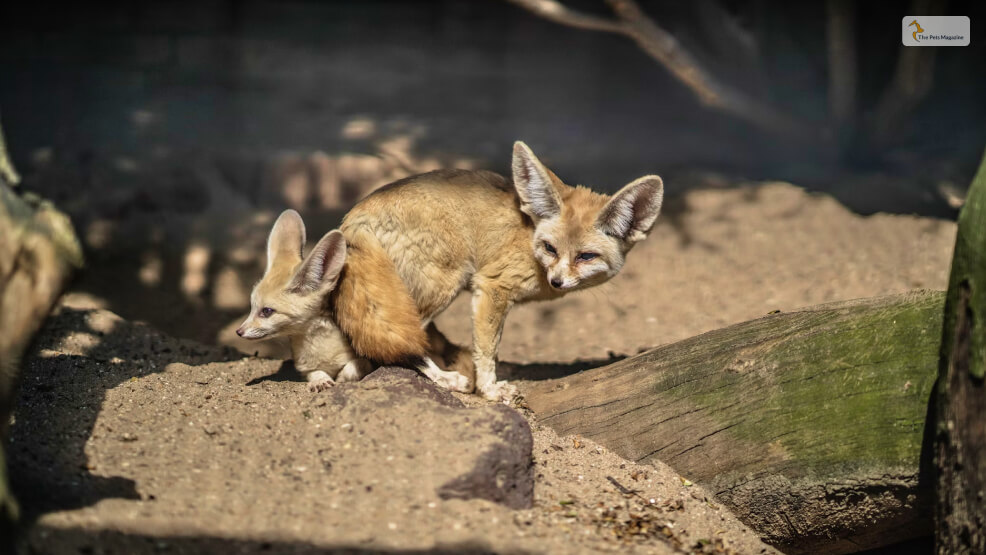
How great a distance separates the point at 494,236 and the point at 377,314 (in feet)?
2.84

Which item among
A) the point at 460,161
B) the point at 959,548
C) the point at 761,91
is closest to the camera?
the point at 959,548

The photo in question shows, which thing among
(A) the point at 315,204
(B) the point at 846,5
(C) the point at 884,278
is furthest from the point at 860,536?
(B) the point at 846,5

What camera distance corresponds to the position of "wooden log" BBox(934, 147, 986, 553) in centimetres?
263

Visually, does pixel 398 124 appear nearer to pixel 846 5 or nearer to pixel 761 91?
pixel 761 91

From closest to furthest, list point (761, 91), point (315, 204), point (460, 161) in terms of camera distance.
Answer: point (315, 204) → point (460, 161) → point (761, 91)

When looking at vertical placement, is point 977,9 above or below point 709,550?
above

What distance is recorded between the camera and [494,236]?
14.8ft

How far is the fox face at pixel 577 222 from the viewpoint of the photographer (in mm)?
4270

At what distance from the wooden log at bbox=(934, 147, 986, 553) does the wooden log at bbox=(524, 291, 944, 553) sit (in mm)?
334

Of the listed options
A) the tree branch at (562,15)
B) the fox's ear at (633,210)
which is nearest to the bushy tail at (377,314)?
the fox's ear at (633,210)

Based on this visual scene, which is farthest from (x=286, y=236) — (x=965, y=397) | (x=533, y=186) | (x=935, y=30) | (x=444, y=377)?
(x=935, y=30)

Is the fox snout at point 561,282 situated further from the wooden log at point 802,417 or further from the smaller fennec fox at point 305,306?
the smaller fennec fox at point 305,306

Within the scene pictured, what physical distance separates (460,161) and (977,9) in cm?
534

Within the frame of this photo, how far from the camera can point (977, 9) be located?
27.3ft
